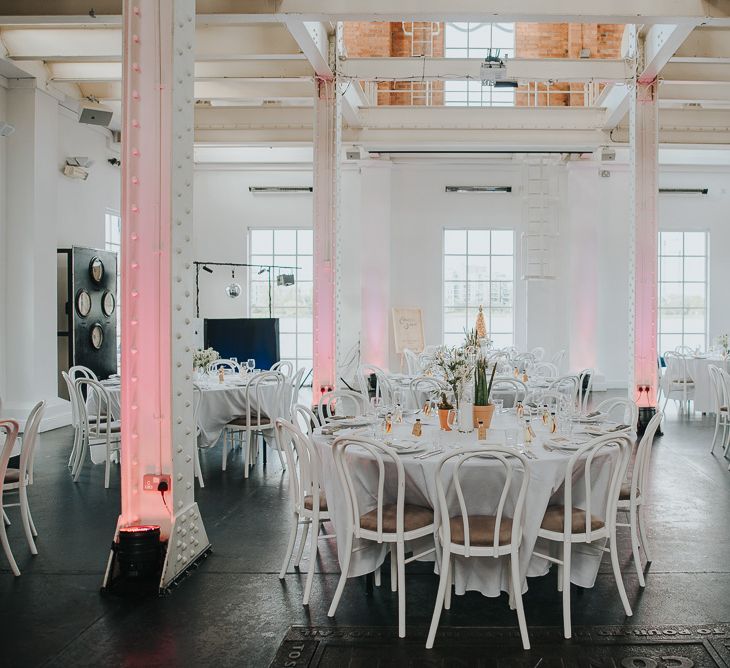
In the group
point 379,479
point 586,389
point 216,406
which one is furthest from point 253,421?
point 586,389

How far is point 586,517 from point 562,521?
13 cm

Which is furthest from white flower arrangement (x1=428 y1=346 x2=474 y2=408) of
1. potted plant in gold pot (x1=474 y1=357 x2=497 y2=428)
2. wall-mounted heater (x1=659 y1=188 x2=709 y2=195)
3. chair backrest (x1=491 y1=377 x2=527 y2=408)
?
wall-mounted heater (x1=659 y1=188 x2=709 y2=195)

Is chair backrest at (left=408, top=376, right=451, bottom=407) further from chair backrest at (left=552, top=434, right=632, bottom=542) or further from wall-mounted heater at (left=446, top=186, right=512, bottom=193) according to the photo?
wall-mounted heater at (left=446, top=186, right=512, bottom=193)

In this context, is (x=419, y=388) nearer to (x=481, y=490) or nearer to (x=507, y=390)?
(x=507, y=390)

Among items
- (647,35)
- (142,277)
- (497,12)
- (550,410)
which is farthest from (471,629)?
(647,35)

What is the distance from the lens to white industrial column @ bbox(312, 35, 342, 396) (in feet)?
30.5

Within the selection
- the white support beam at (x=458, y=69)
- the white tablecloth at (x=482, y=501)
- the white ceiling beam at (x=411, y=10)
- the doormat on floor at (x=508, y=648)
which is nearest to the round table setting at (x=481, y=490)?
the white tablecloth at (x=482, y=501)

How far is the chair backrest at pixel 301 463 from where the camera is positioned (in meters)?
4.10

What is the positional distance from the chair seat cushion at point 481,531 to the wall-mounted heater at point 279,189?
11.7 m

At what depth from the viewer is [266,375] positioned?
23.5ft

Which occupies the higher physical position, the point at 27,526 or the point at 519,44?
the point at 519,44

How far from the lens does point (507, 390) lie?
7.67m

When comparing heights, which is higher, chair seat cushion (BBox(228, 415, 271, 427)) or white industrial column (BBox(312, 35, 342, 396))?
white industrial column (BBox(312, 35, 342, 396))

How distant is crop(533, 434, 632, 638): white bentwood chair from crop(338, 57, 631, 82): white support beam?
669 centimetres
